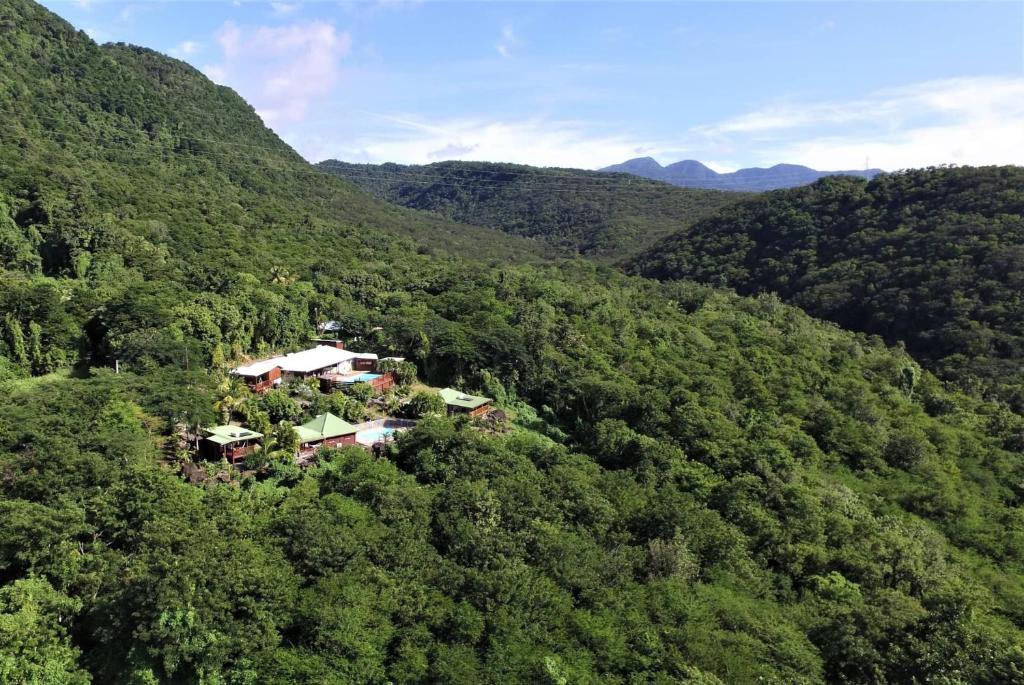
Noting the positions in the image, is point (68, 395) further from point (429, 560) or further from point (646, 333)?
point (646, 333)

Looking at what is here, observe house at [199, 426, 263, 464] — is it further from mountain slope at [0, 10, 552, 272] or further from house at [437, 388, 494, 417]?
mountain slope at [0, 10, 552, 272]

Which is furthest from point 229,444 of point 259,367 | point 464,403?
point 464,403

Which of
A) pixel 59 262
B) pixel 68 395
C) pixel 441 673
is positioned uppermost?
pixel 59 262

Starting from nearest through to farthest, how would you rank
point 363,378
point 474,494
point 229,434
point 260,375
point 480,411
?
point 474,494, point 229,434, point 260,375, point 480,411, point 363,378

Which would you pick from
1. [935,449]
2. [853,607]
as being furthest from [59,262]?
[935,449]

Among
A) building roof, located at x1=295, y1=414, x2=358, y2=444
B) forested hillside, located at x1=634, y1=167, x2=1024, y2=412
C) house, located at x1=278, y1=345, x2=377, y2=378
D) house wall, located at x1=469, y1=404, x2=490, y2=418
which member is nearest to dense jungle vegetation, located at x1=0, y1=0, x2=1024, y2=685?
building roof, located at x1=295, y1=414, x2=358, y2=444

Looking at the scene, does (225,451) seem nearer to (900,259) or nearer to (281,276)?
(281,276)

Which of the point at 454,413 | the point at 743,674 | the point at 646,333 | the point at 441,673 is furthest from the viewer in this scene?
the point at 646,333
